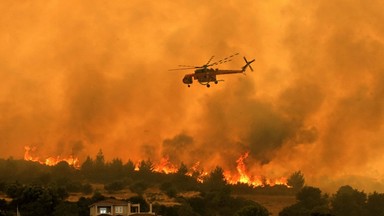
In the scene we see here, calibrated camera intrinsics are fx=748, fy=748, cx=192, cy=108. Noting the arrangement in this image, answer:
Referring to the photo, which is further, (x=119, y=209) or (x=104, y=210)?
(x=119, y=209)

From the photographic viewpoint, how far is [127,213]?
17875 cm

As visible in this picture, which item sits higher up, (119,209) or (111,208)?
(111,208)

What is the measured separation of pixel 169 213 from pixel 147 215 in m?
24.8

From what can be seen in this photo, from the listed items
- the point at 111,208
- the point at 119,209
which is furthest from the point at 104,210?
the point at 119,209

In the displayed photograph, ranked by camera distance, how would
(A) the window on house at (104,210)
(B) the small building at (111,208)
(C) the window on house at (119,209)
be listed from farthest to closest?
(C) the window on house at (119,209), (A) the window on house at (104,210), (B) the small building at (111,208)

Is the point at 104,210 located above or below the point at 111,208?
below

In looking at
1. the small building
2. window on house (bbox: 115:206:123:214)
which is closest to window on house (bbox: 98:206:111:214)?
the small building

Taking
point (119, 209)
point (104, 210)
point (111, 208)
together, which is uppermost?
point (111, 208)

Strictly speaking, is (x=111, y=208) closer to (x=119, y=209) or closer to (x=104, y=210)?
(x=104, y=210)

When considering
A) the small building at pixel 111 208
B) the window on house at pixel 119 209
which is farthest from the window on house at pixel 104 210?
the window on house at pixel 119 209

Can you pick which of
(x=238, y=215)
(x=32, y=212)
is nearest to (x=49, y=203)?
(x=32, y=212)

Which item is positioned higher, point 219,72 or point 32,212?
point 219,72

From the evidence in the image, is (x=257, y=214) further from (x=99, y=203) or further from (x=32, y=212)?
(x=32, y=212)

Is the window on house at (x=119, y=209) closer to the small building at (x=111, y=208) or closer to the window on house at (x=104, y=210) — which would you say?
the small building at (x=111, y=208)
